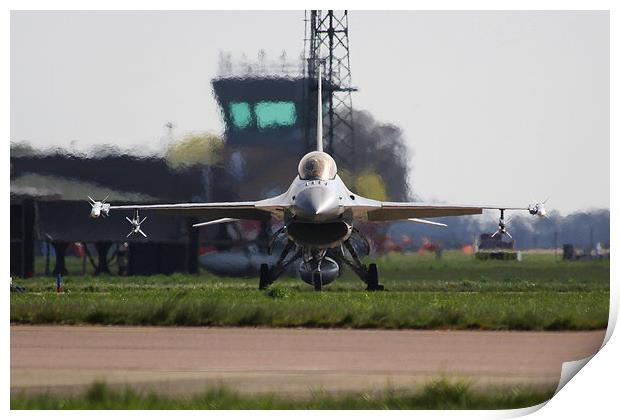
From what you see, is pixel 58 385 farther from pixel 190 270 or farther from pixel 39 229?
pixel 190 270

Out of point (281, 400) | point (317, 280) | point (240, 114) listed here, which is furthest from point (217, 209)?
point (281, 400)

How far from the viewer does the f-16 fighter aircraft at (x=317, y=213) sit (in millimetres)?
30578

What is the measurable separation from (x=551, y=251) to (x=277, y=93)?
6798mm

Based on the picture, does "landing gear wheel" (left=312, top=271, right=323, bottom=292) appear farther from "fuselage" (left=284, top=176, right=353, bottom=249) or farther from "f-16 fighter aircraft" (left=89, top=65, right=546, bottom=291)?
"fuselage" (left=284, top=176, right=353, bottom=249)

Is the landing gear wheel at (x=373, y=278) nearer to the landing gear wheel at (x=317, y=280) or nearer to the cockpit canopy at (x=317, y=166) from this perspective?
the landing gear wheel at (x=317, y=280)

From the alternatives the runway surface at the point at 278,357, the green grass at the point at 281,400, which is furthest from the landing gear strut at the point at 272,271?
the green grass at the point at 281,400

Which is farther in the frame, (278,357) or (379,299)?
(379,299)

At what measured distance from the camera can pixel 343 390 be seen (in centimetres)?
1532

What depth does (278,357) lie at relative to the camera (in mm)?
17734

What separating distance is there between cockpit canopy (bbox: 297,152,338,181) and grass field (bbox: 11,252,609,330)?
101 inches

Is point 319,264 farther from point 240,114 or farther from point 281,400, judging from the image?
point 281,400

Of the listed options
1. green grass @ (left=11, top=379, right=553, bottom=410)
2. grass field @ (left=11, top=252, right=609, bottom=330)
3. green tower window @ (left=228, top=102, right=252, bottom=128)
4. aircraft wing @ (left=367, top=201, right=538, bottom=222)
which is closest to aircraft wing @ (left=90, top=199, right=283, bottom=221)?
grass field @ (left=11, top=252, right=609, bottom=330)

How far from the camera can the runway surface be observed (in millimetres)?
15797

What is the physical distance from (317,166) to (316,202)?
2.59 feet
